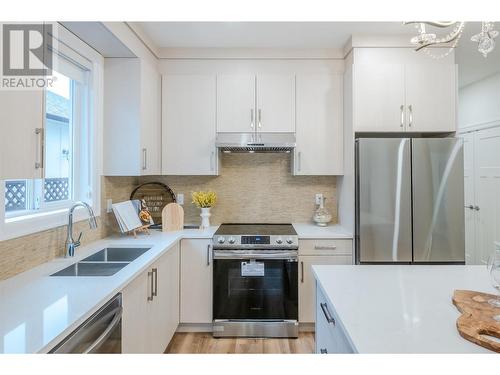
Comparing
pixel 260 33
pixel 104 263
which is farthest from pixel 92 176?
pixel 260 33

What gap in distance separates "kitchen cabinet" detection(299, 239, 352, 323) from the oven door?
90 millimetres

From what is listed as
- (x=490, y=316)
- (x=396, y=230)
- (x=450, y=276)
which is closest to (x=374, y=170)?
(x=396, y=230)

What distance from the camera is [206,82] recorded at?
2.82 metres

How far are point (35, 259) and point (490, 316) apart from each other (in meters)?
2.16

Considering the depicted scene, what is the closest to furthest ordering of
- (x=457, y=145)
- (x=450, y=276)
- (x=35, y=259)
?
(x=450, y=276) → (x=35, y=259) → (x=457, y=145)

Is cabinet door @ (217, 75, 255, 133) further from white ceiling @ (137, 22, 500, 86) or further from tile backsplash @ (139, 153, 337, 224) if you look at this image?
tile backsplash @ (139, 153, 337, 224)

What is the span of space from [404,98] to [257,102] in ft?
4.20

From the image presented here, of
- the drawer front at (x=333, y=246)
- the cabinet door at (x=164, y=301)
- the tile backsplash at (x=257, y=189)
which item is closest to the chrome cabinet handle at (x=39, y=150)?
the cabinet door at (x=164, y=301)

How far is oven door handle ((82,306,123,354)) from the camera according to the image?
1167 mm

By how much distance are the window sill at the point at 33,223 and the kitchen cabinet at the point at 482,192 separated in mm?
4312

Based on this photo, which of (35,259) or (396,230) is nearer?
(35,259)

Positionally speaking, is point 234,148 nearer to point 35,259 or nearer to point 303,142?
point 303,142

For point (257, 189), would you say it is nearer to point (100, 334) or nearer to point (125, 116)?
point (125, 116)
